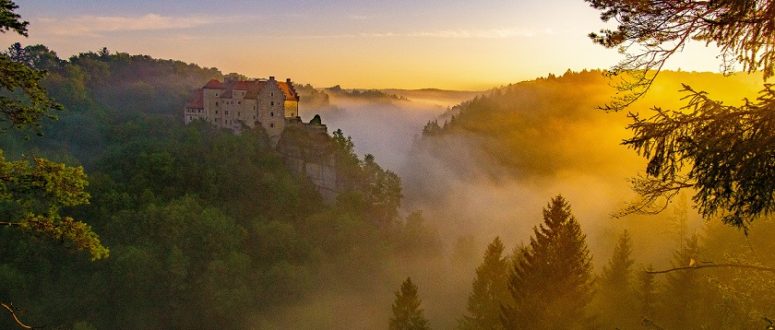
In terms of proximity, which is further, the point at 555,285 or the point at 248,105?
the point at 248,105

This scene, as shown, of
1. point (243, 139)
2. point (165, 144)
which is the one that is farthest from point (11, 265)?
point (243, 139)

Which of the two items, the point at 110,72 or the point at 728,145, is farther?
the point at 110,72

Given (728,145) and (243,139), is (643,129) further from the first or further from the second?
(243,139)

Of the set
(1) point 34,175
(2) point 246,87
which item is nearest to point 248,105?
(2) point 246,87

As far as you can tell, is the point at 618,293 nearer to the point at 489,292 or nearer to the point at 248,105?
the point at 489,292

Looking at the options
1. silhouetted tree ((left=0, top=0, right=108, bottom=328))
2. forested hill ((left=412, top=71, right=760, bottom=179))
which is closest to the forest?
silhouetted tree ((left=0, top=0, right=108, bottom=328))
